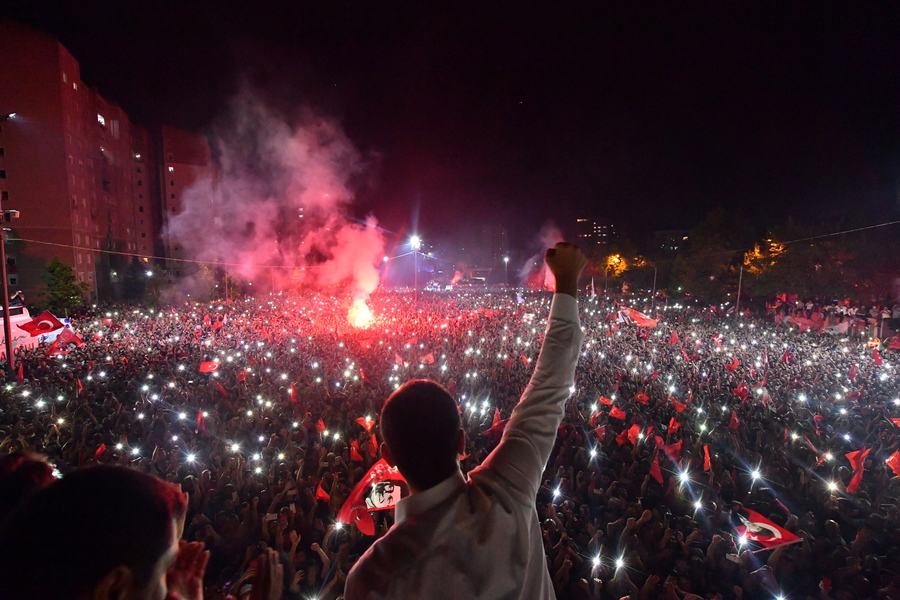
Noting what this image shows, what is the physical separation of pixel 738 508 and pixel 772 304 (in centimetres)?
2660

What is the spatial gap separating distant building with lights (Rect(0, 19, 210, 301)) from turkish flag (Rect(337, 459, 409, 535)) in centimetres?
2791

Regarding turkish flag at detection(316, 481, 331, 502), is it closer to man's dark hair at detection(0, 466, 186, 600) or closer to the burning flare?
man's dark hair at detection(0, 466, 186, 600)

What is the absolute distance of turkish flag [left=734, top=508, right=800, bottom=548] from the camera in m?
4.80

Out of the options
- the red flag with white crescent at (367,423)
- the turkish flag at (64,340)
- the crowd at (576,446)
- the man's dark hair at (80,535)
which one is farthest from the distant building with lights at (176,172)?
the man's dark hair at (80,535)

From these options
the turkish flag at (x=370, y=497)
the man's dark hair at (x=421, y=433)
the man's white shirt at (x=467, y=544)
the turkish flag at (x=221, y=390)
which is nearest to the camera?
the man's white shirt at (x=467, y=544)

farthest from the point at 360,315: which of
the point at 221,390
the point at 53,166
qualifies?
the point at 53,166

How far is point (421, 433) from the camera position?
134 centimetres

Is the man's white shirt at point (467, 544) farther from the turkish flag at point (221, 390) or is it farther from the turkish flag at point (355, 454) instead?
the turkish flag at point (221, 390)

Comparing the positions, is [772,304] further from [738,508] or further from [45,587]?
[45,587]

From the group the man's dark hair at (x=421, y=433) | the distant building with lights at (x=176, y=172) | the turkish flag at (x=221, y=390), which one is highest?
the distant building with lights at (x=176, y=172)

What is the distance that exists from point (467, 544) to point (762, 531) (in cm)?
564

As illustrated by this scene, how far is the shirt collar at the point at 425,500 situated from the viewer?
4.12 feet

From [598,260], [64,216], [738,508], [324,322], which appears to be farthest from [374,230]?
[738,508]

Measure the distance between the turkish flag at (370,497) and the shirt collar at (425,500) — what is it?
3.78 metres
